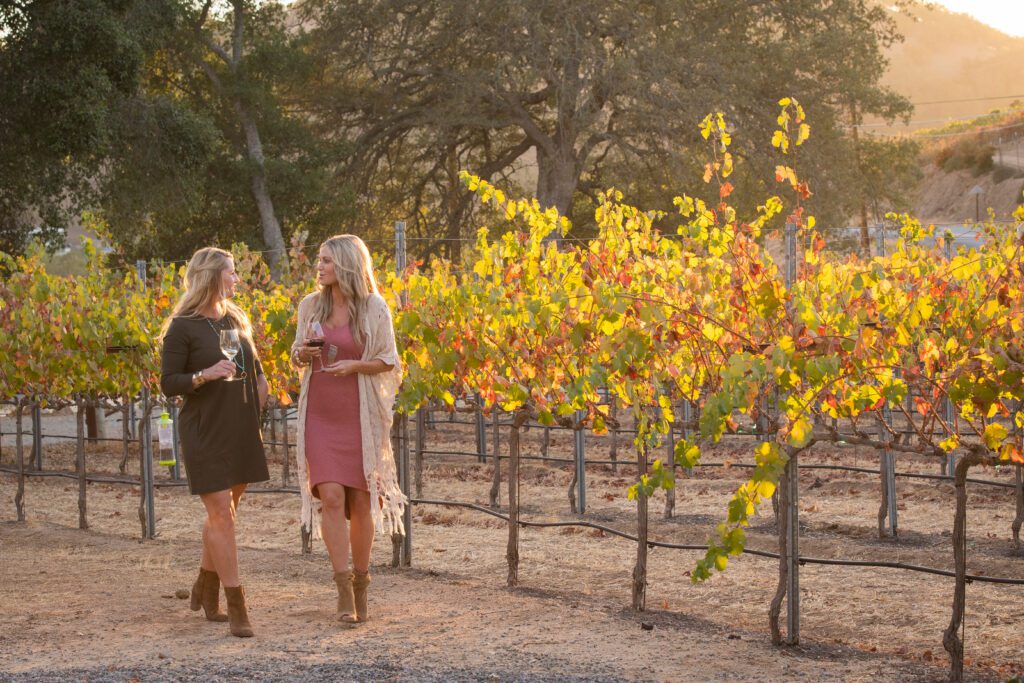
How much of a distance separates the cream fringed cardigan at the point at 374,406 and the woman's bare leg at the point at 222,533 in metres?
0.34

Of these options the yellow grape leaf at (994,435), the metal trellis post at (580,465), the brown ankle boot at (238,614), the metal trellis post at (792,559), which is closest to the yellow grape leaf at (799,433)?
the yellow grape leaf at (994,435)

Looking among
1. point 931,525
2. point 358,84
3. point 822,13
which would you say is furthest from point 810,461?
point 358,84

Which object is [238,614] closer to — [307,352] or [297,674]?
[297,674]

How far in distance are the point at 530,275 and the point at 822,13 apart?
66.7ft

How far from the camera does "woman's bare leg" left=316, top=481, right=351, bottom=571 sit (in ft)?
18.6

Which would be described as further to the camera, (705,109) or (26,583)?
(705,109)

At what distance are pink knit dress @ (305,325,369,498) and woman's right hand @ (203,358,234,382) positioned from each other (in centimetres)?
42

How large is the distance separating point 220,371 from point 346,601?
49.1 inches

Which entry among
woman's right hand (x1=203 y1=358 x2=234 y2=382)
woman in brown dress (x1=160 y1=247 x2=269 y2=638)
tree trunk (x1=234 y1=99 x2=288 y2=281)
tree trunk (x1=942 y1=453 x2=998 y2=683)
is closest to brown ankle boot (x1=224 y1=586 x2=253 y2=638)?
woman in brown dress (x1=160 y1=247 x2=269 y2=638)

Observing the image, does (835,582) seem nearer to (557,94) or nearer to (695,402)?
(695,402)

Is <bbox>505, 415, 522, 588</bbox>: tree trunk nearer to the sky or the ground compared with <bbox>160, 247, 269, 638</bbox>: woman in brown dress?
nearer to the ground

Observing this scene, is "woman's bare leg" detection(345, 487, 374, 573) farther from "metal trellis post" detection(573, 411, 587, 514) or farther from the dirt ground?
"metal trellis post" detection(573, 411, 587, 514)

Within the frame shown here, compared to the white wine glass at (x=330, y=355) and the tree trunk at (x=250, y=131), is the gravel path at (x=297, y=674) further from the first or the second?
the tree trunk at (x=250, y=131)

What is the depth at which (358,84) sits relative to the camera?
2697 centimetres
